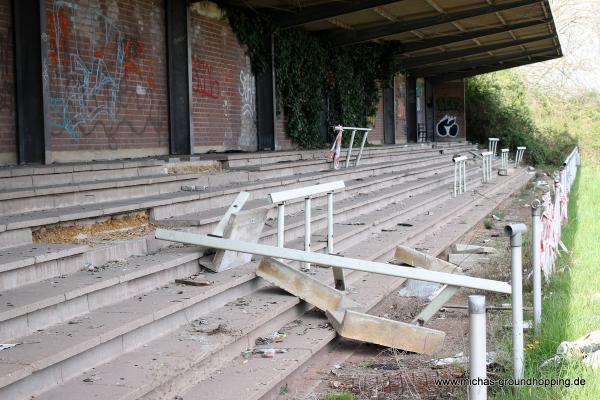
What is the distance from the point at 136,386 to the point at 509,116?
32669 millimetres

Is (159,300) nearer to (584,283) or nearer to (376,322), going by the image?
(376,322)

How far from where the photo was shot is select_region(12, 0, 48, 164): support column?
29.1ft

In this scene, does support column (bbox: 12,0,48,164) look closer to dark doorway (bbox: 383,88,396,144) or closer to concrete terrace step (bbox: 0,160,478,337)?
concrete terrace step (bbox: 0,160,478,337)

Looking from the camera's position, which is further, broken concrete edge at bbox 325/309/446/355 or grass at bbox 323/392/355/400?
broken concrete edge at bbox 325/309/446/355

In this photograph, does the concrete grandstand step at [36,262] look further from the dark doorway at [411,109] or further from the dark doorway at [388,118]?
the dark doorway at [411,109]

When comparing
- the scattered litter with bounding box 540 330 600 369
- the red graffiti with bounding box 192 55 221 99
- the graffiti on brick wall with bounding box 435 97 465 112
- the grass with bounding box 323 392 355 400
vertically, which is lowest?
the grass with bounding box 323 392 355 400

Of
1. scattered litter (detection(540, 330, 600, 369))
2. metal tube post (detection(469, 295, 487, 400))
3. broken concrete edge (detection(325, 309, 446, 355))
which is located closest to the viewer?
metal tube post (detection(469, 295, 487, 400))

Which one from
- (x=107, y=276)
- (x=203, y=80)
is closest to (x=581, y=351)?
(x=107, y=276)

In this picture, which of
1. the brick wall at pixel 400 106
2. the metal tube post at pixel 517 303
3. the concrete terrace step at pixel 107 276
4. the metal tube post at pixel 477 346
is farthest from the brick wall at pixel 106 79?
the brick wall at pixel 400 106

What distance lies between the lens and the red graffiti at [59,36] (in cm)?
943

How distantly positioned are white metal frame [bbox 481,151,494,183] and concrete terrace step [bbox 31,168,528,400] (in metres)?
14.5

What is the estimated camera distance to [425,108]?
3150 cm

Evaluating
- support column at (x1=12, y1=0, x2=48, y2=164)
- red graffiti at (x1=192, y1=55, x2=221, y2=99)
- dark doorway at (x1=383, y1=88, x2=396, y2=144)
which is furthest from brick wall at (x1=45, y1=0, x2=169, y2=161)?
dark doorway at (x1=383, y1=88, x2=396, y2=144)

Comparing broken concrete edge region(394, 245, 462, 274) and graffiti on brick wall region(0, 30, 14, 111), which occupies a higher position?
graffiti on brick wall region(0, 30, 14, 111)
